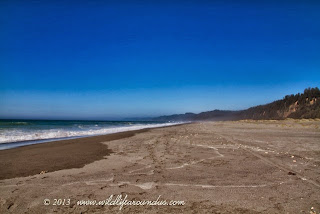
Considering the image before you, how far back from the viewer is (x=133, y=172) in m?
6.07

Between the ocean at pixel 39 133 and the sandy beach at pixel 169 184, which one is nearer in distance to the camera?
the sandy beach at pixel 169 184

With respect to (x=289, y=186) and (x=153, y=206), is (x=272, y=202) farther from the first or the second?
(x=153, y=206)

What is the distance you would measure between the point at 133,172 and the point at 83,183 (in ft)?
4.81

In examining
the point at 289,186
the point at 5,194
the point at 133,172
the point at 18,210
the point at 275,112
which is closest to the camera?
the point at 18,210

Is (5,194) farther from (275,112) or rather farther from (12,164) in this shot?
(275,112)

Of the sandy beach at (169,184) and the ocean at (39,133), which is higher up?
the ocean at (39,133)

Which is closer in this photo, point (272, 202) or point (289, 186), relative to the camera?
point (272, 202)

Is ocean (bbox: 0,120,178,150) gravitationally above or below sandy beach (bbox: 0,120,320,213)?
above

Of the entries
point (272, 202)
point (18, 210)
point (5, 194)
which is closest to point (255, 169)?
point (272, 202)

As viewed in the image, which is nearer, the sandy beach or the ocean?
the sandy beach

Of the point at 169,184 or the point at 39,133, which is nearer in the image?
the point at 169,184

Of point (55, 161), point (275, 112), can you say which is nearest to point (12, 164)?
point (55, 161)

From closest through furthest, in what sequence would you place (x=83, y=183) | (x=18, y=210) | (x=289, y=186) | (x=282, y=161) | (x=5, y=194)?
(x=18, y=210)
(x=5, y=194)
(x=289, y=186)
(x=83, y=183)
(x=282, y=161)

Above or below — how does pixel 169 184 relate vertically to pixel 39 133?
below
